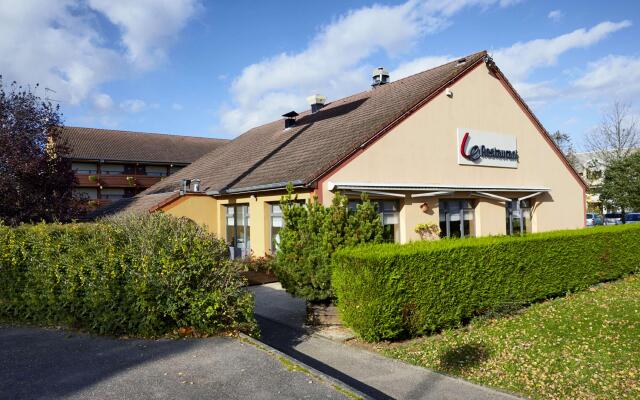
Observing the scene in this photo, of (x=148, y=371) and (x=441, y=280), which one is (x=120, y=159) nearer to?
(x=441, y=280)

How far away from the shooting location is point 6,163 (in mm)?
14430

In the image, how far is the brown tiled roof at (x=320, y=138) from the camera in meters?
15.1

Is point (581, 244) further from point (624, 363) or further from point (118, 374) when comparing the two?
point (118, 374)

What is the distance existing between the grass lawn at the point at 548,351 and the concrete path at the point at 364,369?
0.35 metres

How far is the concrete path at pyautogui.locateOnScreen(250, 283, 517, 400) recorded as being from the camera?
6.36 m

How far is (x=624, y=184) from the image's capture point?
29469 mm

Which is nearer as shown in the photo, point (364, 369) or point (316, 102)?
point (364, 369)

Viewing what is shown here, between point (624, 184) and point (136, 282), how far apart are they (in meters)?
30.6

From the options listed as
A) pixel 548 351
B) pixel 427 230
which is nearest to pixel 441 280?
pixel 548 351

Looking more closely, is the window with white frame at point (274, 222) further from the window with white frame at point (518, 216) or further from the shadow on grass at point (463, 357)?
the window with white frame at point (518, 216)

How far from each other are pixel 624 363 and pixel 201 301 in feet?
20.5

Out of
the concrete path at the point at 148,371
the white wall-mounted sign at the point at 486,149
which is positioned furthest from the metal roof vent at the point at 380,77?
the concrete path at the point at 148,371

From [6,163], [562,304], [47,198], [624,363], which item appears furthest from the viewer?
[47,198]

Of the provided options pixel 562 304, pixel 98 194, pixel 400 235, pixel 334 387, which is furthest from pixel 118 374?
pixel 98 194
